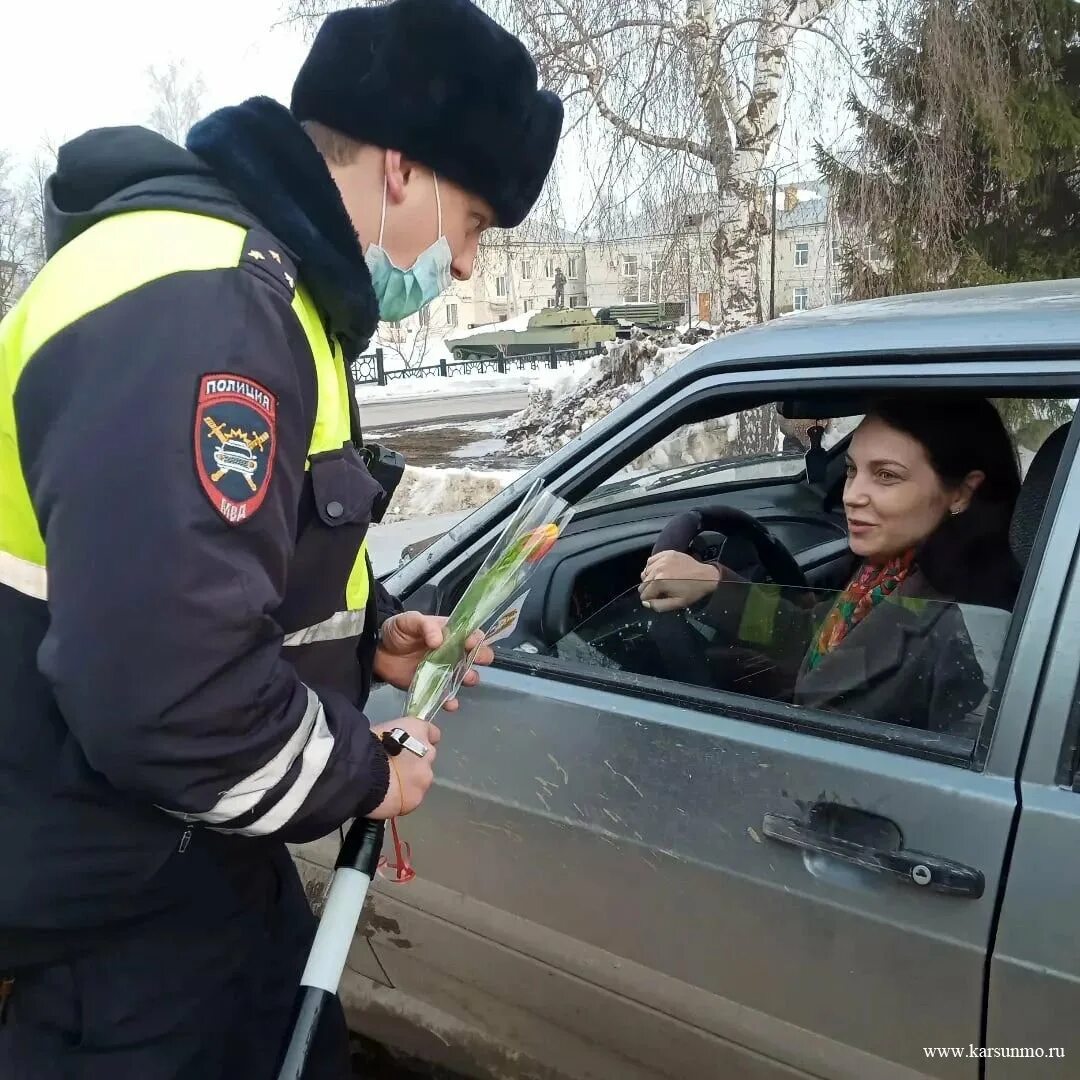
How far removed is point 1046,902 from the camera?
48.2 inches

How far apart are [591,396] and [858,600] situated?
11.6m

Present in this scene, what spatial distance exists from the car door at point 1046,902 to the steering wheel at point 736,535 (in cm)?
118

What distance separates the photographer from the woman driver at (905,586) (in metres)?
1.52

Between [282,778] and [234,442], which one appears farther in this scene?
[282,778]

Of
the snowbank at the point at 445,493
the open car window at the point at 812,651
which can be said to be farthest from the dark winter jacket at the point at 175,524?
the snowbank at the point at 445,493

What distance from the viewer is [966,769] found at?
52.0 inches

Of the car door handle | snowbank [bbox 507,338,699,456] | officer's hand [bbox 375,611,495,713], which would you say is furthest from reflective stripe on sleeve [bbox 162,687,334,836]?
snowbank [bbox 507,338,699,456]

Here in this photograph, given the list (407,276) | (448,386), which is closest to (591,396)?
(448,386)

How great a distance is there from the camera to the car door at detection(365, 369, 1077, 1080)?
131 centimetres

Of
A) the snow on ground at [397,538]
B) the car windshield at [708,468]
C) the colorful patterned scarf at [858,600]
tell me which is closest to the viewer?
the colorful patterned scarf at [858,600]

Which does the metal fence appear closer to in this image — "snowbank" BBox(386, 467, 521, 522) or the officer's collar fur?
"snowbank" BBox(386, 467, 521, 522)

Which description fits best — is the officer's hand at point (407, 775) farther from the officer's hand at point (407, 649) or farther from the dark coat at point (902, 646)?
the dark coat at point (902, 646)

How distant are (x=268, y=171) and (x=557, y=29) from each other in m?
9.03

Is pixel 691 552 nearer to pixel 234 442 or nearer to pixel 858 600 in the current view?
pixel 858 600
